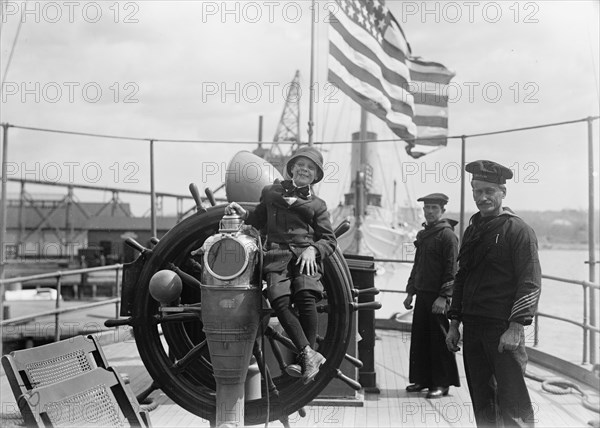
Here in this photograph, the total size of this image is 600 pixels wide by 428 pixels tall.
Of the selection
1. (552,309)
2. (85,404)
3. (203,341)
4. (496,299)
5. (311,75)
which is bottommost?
(552,309)

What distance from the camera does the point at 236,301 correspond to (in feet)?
7.00

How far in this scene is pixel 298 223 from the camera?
7.64 feet

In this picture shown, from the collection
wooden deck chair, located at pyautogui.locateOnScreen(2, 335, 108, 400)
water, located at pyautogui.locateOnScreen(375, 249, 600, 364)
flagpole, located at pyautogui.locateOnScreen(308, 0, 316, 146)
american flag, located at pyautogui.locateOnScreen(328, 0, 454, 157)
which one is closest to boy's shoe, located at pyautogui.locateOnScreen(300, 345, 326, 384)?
wooden deck chair, located at pyautogui.locateOnScreen(2, 335, 108, 400)

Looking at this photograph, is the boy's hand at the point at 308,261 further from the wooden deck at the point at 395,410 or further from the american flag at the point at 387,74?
the american flag at the point at 387,74

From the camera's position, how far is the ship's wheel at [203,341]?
248 cm

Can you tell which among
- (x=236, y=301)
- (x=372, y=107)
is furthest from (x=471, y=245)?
(x=372, y=107)

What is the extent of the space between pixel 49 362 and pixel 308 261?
1006mm

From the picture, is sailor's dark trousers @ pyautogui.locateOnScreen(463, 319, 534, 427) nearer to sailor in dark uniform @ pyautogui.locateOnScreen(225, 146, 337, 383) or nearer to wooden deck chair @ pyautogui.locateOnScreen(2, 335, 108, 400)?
sailor in dark uniform @ pyautogui.locateOnScreen(225, 146, 337, 383)

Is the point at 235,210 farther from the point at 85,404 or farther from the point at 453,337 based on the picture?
the point at 453,337

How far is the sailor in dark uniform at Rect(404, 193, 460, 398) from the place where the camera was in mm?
3371

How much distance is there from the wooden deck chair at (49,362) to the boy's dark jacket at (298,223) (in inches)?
31.8

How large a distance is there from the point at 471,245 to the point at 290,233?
2.37 feet

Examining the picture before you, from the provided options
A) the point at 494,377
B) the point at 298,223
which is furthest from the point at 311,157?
the point at 494,377

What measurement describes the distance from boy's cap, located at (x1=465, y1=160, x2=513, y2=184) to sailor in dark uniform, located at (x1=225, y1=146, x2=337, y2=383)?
1.98ft
